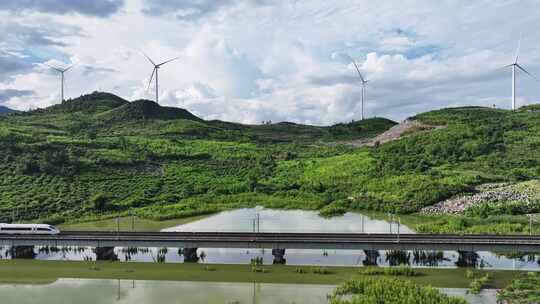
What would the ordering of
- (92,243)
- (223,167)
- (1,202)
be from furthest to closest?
(223,167)
(1,202)
(92,243)

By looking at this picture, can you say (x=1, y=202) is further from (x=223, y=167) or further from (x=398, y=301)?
(x=398, y=301)

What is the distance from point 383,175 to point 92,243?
61384 millimetres

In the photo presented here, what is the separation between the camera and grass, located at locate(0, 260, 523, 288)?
3910 centimetres

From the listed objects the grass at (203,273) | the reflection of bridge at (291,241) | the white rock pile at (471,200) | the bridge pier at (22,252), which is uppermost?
the white rock pile at (471,200)

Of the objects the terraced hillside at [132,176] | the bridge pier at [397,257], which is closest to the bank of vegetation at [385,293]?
the bridge pier at [397,257]

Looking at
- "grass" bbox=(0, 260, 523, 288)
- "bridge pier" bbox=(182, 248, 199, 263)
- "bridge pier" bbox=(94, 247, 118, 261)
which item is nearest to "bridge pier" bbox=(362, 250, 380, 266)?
"grass" bbox=(0, 260, 523, 288)

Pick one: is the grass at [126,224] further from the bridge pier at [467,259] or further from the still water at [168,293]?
the bridge pier at [467,259]

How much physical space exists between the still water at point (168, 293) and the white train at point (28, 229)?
36.5ft

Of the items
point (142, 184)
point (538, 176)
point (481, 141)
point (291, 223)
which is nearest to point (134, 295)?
point (291, 223)

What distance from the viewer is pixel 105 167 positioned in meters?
103

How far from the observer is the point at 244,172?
109875mm

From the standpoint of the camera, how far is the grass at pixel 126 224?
6351 centimetres

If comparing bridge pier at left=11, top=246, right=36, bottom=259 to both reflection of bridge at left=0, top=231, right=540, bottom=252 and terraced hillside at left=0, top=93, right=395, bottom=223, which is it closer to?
reflection of bridge at left=0, top=231, right=540, bottom=252

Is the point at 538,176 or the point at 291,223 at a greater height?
the point at 538,176
